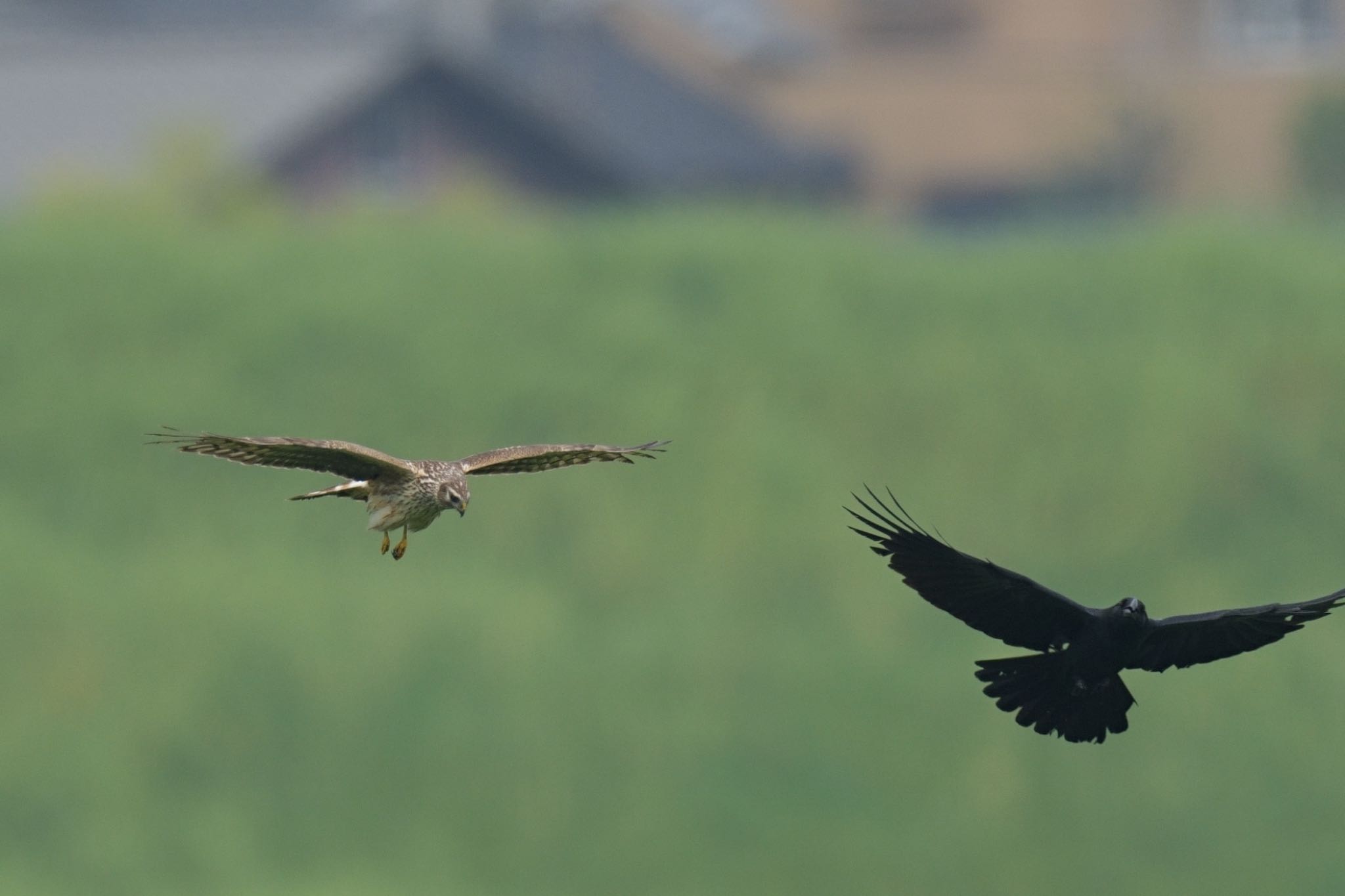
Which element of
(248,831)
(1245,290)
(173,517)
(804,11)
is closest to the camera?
(248,831)

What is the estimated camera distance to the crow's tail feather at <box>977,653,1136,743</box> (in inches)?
554

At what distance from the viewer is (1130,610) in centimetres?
1407

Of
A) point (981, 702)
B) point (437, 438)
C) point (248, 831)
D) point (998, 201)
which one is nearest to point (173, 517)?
point (437, 438)

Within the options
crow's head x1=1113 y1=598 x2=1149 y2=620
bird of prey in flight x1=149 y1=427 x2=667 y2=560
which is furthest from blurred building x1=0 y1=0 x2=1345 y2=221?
crow's head x1=1113 y1=598 x2=1149 y2=620

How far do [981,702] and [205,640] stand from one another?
9.14m

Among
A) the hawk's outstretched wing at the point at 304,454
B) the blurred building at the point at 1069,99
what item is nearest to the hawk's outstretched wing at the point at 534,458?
the hawk's outstretched wing at the point at 304,454

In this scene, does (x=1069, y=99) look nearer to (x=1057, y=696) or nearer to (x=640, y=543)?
(x=640, y=543)

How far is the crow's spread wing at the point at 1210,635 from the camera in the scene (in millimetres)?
14023

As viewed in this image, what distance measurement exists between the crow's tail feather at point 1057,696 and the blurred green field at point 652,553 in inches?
769

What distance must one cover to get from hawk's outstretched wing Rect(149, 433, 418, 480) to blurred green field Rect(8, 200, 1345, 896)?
64.3 feet

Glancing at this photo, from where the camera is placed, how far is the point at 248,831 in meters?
34.6

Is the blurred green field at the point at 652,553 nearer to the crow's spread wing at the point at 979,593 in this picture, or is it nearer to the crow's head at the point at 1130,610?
the crow's spread wing at the point at 979,593

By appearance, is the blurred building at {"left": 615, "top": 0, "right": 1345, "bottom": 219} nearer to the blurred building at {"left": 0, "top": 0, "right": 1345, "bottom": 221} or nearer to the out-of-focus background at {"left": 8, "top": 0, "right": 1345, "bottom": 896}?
the blurred building at {"left": 0, "top": 0, "right": 1345, "bottom": 221}

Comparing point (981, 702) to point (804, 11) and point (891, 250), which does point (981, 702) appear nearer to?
point (891, 250)
